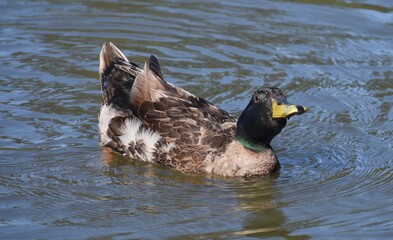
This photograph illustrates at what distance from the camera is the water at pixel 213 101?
31.9ft

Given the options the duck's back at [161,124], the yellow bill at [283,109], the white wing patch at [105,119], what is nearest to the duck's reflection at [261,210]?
the duck's back at [161,124]

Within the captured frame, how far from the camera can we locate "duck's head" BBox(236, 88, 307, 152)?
1064 cm

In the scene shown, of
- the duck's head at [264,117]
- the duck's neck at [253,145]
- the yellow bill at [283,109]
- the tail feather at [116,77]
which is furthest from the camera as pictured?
the tail feather at [116,77]

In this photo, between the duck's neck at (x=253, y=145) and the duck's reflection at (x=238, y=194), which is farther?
the duck's neck at (x=253, y=145)

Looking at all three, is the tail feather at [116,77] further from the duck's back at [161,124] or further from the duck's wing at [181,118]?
the duck's wing at [181,118]

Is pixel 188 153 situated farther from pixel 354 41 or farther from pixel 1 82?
pixel 354 41

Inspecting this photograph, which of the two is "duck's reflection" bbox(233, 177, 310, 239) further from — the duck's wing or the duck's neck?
the duck's wing

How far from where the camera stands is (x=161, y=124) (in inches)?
456

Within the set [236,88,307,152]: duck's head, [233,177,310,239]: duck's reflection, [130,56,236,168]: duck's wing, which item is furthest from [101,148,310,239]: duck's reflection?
[236,88,307,152]: duck's head

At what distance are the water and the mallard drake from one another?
203mm

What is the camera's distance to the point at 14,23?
16312mm

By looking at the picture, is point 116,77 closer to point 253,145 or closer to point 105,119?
point 105,119

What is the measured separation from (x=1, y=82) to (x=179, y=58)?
267 cm

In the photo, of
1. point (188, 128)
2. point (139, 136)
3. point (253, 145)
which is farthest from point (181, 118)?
point (253, 145)
